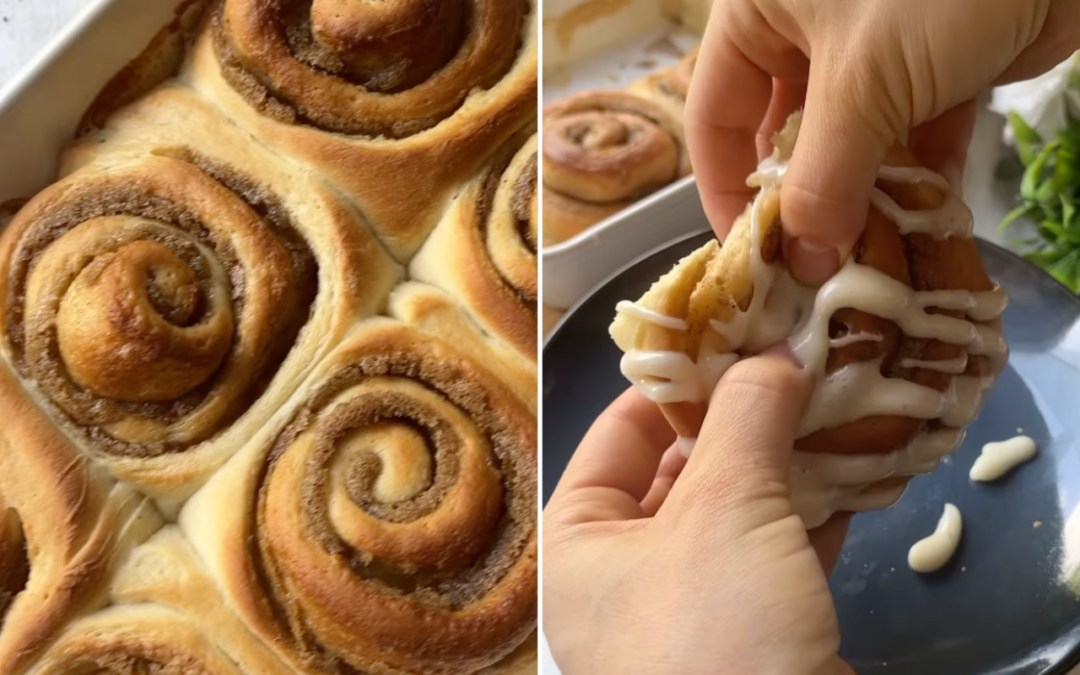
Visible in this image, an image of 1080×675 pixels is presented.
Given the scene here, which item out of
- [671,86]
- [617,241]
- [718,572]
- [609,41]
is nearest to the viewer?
[718,572]

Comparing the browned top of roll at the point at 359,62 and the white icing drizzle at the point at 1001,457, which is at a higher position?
the browned top of roll at the point at 359,62

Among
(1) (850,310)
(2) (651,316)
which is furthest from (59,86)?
Result: (1) (850,310)

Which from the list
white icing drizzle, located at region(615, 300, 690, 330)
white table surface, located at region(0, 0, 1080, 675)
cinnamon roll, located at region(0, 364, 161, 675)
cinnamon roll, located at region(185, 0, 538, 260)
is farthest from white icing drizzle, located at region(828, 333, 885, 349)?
white table surface, located at region(0, 0, 1080, 675)

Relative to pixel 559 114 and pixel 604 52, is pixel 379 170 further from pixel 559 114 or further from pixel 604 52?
pixel 604 52

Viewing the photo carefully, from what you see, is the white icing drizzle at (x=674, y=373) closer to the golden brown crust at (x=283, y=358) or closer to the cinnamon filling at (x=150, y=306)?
the golden brown crust at (x=283, y=358)

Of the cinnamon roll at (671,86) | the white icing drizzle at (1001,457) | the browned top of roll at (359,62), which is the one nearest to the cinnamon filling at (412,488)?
the browned top of roll at (359,62)

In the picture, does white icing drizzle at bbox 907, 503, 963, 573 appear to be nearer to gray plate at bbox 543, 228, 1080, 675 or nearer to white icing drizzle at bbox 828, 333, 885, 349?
gray plate at bbox 543, 228, 1080, 675

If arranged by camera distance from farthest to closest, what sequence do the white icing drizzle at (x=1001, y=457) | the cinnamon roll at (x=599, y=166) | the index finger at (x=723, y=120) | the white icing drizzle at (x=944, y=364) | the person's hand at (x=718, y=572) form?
the cinnamon roll at (x=599, y=166)
the white icing drizzle at (x=1001, y=457)
the index finger at (x=723, y=120)
the white icing drizzle at (x=944, y=364)
the person's hand at (x=718, y=572)

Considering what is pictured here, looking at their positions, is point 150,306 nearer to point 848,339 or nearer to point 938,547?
point 848,339
